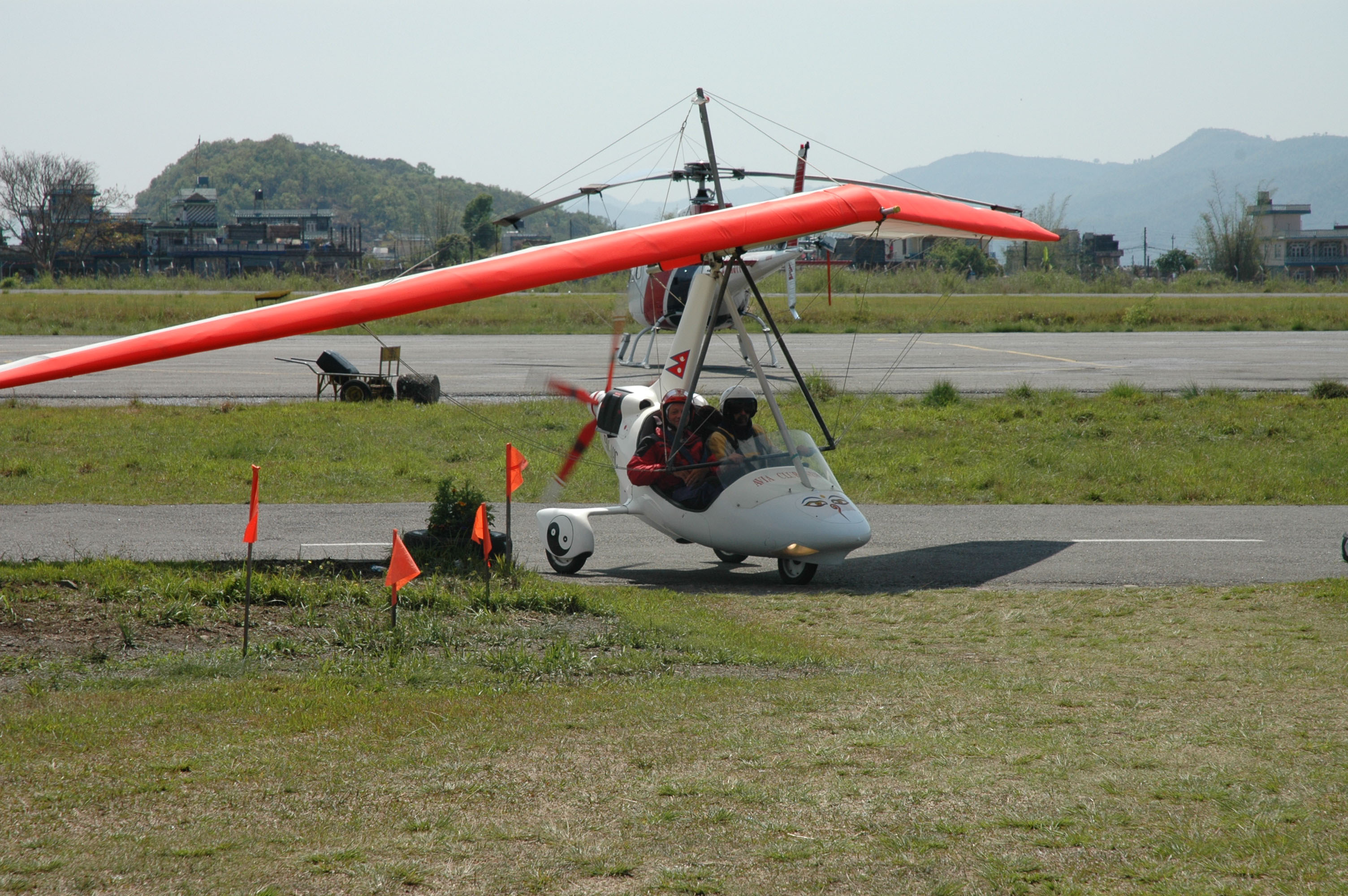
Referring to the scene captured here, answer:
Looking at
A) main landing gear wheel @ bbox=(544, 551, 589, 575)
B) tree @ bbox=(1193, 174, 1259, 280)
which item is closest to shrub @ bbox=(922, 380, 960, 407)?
main landing gear wheel @ bbox=(544, 551, 589, 575)

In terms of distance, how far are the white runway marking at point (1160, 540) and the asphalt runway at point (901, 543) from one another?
26 mm

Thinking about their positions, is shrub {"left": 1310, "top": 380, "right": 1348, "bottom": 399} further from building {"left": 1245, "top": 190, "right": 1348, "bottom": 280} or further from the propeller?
building {"left": 1245, "top": 190, "right": 1348, "bottom": 280}

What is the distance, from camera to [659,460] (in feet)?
38.1

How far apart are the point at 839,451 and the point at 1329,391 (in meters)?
12.5

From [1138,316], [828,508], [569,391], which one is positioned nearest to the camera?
[828,508]

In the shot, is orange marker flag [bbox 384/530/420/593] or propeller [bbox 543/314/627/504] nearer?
orange marker flag [bbox 384/530/420/593]

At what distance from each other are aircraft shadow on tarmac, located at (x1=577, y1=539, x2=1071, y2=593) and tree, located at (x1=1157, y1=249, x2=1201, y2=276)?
115199 mm

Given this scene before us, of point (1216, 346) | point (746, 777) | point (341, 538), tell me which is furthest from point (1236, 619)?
point (1216, 346)

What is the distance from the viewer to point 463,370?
3020cm

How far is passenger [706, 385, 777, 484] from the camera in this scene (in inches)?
435

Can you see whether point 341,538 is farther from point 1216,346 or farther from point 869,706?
point 1216,346

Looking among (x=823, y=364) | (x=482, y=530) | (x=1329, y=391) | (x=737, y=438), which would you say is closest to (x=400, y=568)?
(x=482, y=530)

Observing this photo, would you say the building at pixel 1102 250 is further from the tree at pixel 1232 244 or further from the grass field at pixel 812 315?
the grass field at pixel 812 315

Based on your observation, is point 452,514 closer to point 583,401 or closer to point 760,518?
point 760,518
